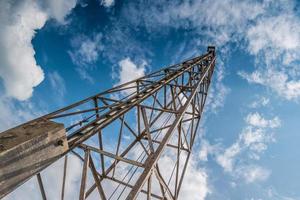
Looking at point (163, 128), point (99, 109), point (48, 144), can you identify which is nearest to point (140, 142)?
point (163, 128)

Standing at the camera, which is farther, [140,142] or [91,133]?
[140,142]

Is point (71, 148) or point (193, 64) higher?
point (193, 64)

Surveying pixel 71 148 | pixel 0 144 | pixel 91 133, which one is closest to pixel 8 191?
pixel 0 144

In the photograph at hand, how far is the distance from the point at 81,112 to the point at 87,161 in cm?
173

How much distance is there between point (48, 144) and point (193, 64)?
35.4 feet

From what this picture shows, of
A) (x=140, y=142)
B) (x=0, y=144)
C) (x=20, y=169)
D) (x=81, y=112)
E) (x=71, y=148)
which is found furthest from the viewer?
(x=140, y=142)

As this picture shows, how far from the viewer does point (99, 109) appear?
7.73 meters

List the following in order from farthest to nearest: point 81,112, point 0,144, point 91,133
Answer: point 81,112 → point 91,133 → point 0,144

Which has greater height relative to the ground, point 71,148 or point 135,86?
point 135,86

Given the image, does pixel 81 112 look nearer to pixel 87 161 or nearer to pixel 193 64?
pixel 87 161

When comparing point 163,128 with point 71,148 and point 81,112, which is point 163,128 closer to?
point 81,112

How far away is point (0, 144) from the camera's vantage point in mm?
3561

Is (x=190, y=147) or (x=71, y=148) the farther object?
(x=190, y=147)

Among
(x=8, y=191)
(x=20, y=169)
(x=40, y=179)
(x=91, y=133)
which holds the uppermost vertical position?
(x=91, y=133)
